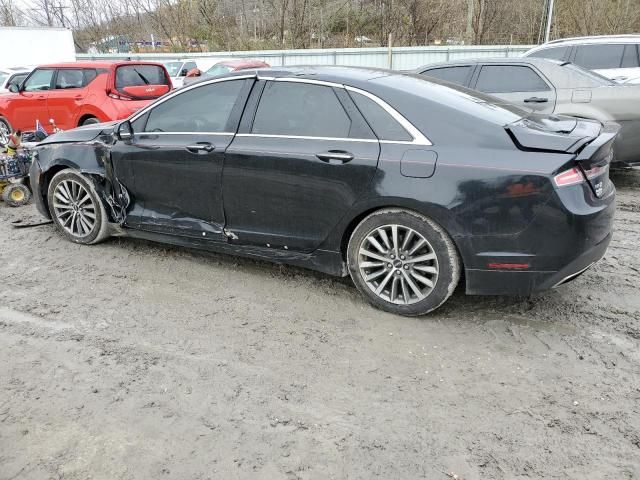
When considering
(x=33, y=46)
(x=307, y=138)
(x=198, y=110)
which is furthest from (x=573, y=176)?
Result: (x=33, y=46)

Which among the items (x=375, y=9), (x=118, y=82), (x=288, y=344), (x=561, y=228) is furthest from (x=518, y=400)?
(x=375, y=9)

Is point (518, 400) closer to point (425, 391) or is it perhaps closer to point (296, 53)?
point (425, 391)

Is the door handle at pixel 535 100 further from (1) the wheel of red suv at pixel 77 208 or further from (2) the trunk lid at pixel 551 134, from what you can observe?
(1) the wheel of red suv at pixel 77 208

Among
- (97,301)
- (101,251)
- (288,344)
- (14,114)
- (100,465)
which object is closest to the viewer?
(100,465)

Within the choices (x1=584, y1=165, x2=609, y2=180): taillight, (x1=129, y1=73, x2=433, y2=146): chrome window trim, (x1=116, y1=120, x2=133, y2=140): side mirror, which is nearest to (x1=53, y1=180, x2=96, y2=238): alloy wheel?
(x1=116, y1=120, x2=133, y2=140): side mirror

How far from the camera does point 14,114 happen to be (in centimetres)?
1102

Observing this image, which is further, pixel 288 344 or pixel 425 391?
pixel 288 344

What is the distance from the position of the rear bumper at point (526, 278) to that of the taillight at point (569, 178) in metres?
0.44

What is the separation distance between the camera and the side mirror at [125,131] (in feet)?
15.8

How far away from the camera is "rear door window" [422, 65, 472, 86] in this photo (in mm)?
7762

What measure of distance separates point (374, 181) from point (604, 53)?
23.0 feet

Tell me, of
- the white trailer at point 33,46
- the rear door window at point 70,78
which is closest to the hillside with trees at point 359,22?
the white trailer at point 33,46

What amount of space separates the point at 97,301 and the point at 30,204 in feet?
11.7

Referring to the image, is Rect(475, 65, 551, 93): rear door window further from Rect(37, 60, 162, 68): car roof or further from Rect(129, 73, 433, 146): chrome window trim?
Rect(37, 60, 162, 68): car roof
